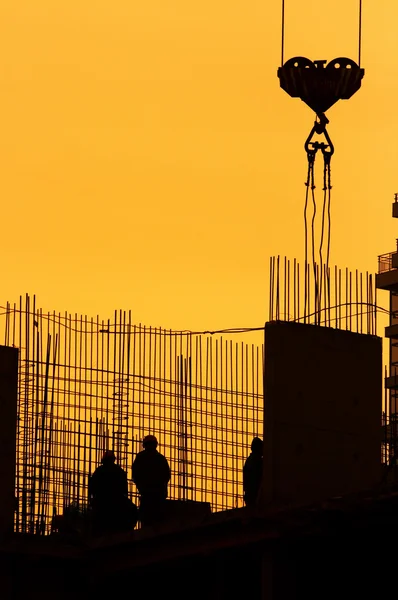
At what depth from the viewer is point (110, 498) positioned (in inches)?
1125

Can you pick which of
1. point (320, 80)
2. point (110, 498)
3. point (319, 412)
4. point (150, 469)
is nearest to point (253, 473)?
point (319, 412)

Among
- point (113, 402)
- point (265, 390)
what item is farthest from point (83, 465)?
point (265, 390)

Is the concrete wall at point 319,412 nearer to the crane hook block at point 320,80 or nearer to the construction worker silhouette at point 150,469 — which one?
the construction worker silhouette at point 150,469

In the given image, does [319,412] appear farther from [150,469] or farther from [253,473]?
[150,469]

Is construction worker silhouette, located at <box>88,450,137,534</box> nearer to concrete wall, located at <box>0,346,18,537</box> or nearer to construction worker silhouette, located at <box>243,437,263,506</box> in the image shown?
concrete wall, located at <box>0,346,18,537</box>

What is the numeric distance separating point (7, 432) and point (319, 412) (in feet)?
13.1

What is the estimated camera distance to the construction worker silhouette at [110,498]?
93.4 ft

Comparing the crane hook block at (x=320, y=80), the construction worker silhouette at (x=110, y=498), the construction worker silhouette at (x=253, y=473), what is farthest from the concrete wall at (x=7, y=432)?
the crane hook block at (x=320, y=80)

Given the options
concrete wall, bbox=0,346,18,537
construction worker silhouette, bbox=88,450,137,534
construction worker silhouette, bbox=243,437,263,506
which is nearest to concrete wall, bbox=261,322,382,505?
construction worker silhouette, bbox=243,437,263,506

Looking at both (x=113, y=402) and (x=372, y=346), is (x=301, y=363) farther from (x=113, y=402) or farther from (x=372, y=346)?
(x=113, y=402)

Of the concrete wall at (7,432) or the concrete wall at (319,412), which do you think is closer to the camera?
the concrete wall at (319,412)

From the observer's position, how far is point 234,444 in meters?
33.4

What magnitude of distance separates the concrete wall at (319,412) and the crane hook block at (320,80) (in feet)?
16.2

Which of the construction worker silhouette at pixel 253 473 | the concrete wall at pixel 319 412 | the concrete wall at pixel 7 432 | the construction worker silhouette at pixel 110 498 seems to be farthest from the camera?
the concrete wall at pixel 7 432
